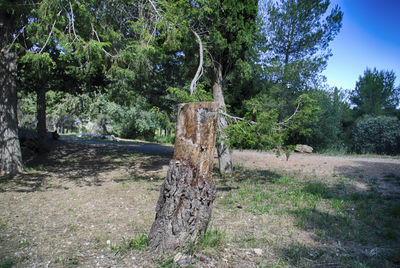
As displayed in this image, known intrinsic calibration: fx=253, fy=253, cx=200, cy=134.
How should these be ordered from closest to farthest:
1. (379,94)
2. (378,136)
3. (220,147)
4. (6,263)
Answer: (6,263) < (220,147) < (378,136) < (379,94)

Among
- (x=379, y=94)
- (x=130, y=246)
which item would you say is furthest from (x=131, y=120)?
(x=379, y=94)

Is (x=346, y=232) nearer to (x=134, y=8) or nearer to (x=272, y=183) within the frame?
(x=272, y=183)

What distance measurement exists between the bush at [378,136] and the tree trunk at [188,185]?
13757 mm

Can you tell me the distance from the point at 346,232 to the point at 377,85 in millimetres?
31757

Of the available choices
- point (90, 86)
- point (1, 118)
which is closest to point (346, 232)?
point (1, 118)

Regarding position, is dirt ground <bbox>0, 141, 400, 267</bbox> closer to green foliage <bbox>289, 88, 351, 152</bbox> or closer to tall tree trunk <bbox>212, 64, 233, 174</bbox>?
tall tree trunk <bbox>212, 64, 233, 174</bbox>

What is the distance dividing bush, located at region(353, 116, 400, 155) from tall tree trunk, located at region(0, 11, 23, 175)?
600 inches

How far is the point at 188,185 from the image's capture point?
8.38 ft

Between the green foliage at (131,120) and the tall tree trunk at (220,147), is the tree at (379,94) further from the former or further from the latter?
the tall tree trunk at (220,147)

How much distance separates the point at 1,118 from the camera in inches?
261

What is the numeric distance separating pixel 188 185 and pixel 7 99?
21.7 ft

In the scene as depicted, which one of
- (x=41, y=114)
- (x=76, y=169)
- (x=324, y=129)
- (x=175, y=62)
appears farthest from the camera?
(x=324, y=129)

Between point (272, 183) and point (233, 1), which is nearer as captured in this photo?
point (272, 183)

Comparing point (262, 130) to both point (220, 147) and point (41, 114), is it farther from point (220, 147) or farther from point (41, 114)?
point (41, 114)
